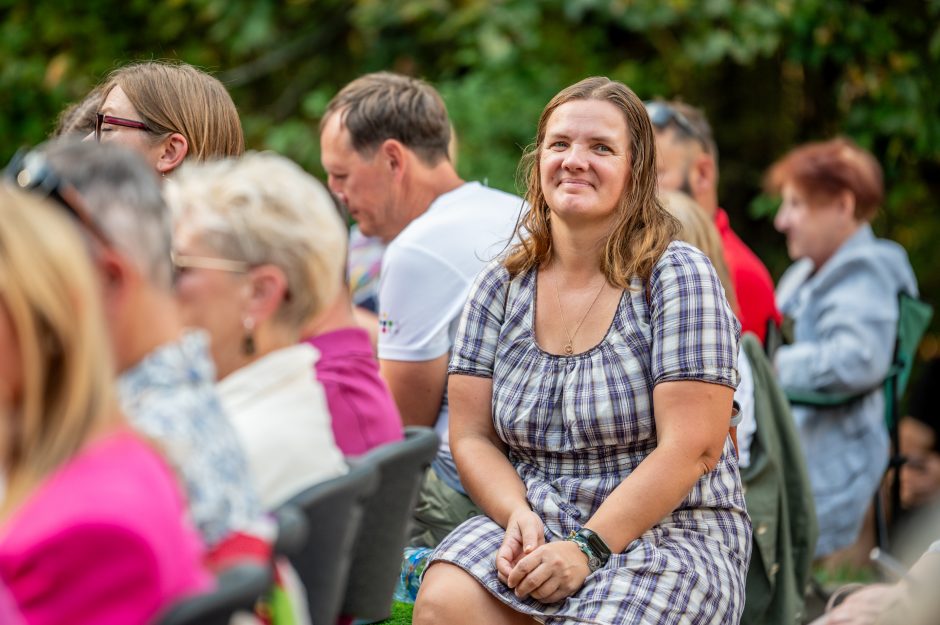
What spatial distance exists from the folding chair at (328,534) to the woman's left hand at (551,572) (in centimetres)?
65

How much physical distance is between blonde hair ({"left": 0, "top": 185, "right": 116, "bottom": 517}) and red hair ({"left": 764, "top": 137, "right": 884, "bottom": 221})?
4.15 m

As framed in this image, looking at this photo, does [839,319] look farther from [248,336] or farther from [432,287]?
[248,336]

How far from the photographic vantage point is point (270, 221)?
192cm

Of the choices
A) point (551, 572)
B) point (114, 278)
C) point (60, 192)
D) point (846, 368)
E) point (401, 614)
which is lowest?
point (401, 614)

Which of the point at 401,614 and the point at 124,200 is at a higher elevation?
the point at 124,200

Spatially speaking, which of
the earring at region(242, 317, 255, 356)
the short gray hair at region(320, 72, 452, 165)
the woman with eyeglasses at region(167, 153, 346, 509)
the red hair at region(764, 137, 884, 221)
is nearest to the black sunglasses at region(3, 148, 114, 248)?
the woman with eyeglasses at region(167, 153, 346, 509)

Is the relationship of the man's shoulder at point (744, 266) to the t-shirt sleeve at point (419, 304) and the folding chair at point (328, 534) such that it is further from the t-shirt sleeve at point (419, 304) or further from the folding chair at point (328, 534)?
the folding chair at point (328, 534)

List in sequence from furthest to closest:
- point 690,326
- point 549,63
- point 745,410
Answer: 1. point 549,63
2. point 745,410
3. point 690,326

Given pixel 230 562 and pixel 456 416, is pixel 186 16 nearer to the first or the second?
pixel 456 416

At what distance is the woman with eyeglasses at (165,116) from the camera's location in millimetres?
3018

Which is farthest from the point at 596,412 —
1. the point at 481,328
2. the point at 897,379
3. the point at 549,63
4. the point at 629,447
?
the point at 549,63

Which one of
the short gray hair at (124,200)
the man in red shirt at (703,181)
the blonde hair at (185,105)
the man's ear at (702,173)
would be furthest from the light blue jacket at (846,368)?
the short gray hair at (124,200)

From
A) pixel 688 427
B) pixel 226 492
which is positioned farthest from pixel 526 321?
pixel 226 492

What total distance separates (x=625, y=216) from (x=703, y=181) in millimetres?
1710
